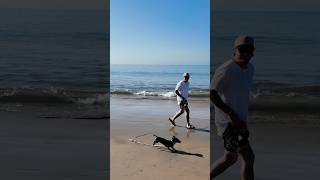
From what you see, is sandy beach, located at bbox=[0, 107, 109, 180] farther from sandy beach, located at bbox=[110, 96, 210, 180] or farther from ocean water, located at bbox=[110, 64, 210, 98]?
ocean water, located at bbox=[110, 64, 210, 98]

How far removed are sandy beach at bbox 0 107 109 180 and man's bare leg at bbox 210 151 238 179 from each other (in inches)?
47.0

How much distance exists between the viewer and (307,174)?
382 cm

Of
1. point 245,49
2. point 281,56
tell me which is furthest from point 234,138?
point 281,56

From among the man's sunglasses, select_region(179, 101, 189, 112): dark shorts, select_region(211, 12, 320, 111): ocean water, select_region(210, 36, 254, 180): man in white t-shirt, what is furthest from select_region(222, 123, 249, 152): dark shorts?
select_region(211, 12, 320, 111): ocean water

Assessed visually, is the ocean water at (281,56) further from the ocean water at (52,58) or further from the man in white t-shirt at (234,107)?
the man in white t-shirt at (234,107)

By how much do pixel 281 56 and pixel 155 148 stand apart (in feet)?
16.3

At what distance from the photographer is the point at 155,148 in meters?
5.04

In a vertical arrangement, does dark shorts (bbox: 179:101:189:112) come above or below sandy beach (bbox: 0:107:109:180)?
above

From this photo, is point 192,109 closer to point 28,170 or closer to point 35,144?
point 35,144

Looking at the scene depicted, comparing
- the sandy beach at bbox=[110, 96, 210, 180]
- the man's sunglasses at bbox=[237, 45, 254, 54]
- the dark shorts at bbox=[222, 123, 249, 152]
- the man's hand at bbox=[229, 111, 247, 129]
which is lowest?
the sandy beach at bbox=[110, 96, 210, 180]

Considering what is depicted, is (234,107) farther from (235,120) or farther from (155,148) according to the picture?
(155,148)

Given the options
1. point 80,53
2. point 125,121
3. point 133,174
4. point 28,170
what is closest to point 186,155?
point 133,174

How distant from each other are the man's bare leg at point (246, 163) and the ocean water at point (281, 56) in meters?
4.92

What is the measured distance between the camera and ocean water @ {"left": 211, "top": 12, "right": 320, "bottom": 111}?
7.93 meters
